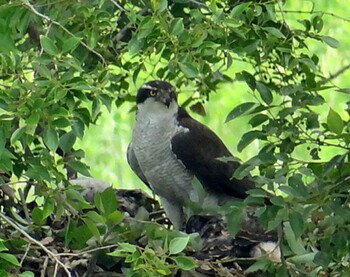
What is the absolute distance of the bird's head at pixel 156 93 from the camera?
12.7 ft

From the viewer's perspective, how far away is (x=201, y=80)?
3656mm

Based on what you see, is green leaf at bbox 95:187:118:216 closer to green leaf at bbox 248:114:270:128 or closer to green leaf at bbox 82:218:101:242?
green leaf at bbox 82:218:101:242

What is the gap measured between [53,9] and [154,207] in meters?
1.27

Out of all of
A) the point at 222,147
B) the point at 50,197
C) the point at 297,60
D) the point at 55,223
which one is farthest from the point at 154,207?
the point at 50,197

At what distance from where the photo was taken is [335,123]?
2539 millimetres

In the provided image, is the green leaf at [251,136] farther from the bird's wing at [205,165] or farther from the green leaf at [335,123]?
the bird's wing at [205,165]

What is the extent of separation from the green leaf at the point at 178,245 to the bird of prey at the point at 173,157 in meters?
1.42

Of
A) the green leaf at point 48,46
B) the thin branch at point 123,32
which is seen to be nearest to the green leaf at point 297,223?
the green leaf at point 48,46

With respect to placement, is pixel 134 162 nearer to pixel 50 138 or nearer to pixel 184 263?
pixel 50 138

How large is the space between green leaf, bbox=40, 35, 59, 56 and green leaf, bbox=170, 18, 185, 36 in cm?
31

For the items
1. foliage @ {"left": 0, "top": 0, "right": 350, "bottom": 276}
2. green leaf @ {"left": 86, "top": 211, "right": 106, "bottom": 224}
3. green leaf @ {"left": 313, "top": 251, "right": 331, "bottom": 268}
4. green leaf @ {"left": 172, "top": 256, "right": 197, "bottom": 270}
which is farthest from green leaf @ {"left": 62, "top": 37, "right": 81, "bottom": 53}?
green leaf @ {"left": 313, "top": 251, "right": 331, "bottom": 268}

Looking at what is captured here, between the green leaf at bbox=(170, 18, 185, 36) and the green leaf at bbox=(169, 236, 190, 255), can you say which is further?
the green leaf at bbox=(170, 18, 185, 36)

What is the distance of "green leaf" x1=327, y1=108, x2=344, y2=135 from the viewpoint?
2.53 metres

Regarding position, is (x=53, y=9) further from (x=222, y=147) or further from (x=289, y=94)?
(x=222, y=147)
